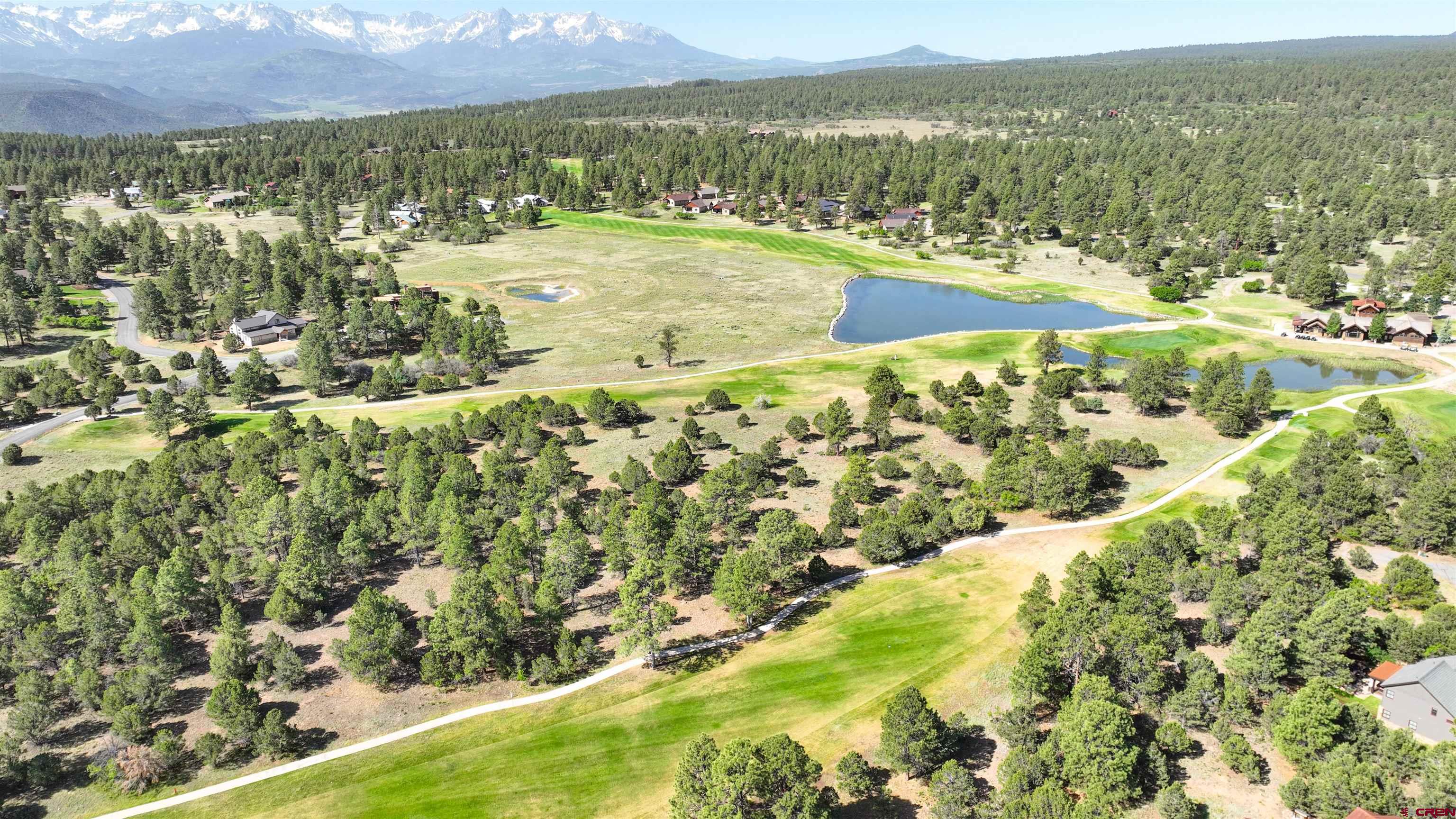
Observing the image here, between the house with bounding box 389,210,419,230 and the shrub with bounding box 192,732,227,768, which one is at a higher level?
the house with bounding box 389,210,419,230

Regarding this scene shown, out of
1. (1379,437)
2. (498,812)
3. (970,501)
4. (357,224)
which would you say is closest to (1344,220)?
(1379,437)

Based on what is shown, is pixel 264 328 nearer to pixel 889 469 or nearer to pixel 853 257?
pixel 889 469

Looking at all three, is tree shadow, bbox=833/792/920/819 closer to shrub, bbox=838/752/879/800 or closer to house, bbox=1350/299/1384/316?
shrub, bbox=838/752/879/800

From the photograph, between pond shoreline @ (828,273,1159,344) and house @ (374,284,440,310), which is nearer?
pond shoreline @ (828,273,1159,344)

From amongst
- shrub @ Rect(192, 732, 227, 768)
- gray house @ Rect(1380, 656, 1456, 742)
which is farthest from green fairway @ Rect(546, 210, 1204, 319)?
shrub @ Rect(192, 732, 227, 768)

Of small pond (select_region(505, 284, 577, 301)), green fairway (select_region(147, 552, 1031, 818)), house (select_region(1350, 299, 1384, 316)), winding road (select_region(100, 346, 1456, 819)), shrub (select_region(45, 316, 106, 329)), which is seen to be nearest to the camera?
green fairway (select_region(147, 552, 1031, 818))

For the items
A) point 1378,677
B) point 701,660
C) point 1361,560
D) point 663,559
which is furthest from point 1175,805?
point 663,559

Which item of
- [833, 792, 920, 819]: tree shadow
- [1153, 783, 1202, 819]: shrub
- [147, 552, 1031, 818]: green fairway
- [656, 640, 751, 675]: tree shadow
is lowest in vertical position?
[833, 792, 920, 819]: tree shadow
